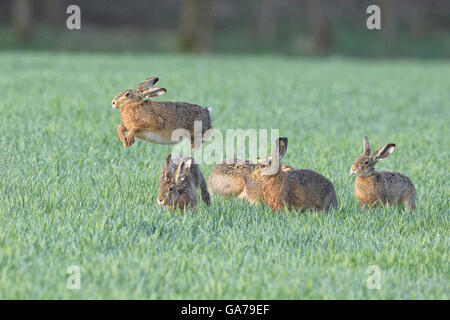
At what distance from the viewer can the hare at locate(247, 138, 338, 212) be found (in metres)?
6.39

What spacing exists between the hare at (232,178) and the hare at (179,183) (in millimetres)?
549

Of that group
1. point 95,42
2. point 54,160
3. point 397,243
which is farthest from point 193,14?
point 397,243

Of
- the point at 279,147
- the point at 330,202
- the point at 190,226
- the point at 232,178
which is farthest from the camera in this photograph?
the point at 232,178

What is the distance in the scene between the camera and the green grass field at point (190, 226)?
474 centimetres

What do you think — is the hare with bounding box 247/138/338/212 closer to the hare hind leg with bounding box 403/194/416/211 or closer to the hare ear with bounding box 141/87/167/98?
the hare hind leg with bounding box 403/194/416/211

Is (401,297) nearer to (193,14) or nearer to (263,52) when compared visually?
(193,14)

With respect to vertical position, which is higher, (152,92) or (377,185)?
(152,92)

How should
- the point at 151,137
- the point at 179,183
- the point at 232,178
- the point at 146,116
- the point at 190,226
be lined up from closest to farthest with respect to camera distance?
the point at 190,226
the point at 179,183
the point at 146,116
the point at 151,137
the point at 232,178

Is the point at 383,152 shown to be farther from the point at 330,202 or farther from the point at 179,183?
the point at 179,183

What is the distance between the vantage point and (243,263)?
5129 millimetres

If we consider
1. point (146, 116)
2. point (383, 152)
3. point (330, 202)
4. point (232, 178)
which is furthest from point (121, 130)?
point (383, 152)

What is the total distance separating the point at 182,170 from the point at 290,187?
1074 millimetres

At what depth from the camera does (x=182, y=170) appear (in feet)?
19.5
